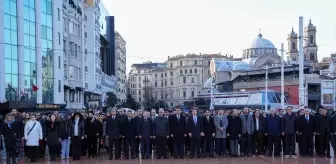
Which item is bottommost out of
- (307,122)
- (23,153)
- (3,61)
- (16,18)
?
(23,153)

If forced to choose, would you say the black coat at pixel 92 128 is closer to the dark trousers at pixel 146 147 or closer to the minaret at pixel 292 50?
the dark trousers at pixel 146 147

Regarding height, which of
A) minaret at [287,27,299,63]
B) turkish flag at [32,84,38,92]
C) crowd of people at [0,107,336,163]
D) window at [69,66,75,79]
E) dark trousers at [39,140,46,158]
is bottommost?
dark trousers at [39,140,46,158]

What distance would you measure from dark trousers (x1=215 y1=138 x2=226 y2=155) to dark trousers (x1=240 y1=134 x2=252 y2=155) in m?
0.79

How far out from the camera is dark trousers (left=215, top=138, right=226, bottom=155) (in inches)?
752

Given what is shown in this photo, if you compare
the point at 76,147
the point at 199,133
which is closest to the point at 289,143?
the point at 199,133

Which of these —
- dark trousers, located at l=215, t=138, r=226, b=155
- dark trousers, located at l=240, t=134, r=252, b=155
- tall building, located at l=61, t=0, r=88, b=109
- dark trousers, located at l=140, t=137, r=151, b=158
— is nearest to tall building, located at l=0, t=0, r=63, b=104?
tall building, located at l=61, t=0, r=88, b=109

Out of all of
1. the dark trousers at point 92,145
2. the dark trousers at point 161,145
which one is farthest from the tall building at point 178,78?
the dark trousers at point 161,145

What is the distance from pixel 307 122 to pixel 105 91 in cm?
5886

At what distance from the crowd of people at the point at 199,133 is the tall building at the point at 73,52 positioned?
28.2 metres

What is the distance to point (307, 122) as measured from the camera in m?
18.8

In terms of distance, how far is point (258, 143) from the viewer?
19328 mm

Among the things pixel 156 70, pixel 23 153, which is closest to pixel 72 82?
pixel 23 153

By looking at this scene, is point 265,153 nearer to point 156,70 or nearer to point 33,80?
point 33,80

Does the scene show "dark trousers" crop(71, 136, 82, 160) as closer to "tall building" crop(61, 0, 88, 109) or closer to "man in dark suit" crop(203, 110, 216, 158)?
"man in dark suit" crop(203, 110, 216, 158)
